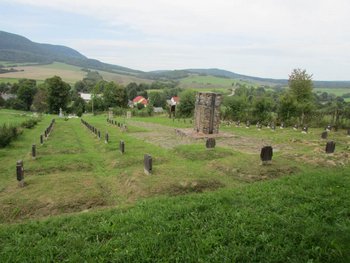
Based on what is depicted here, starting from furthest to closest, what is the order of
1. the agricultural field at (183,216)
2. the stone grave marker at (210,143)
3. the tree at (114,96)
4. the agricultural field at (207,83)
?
the agricultural field at (207,83), the tree at (114,96), the stone grave marker at (210,143), the agricultural field at (183,216)

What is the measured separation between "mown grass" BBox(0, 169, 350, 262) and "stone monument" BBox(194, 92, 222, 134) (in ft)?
58.7

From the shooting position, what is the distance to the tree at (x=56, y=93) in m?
61.5

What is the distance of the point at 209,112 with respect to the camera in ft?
82.8

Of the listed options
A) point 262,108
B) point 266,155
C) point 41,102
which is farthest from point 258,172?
point 41,102

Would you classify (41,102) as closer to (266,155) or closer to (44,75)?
(266,155)

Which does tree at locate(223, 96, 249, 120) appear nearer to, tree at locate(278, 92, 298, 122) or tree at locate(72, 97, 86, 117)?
tree at locate(278, 92, 298, 122)

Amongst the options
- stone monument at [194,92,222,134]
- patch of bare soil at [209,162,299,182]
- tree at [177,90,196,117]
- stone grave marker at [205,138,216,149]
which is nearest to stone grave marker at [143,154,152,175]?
patch of bare soil at [209,162,299,182]

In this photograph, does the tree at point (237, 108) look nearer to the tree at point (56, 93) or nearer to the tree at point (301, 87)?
the tree at point (301, 87)

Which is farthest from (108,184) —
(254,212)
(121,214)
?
(254,212)

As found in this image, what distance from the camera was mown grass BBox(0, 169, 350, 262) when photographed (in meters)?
4.81

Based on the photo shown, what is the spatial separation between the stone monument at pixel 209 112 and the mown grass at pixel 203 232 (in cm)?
1790

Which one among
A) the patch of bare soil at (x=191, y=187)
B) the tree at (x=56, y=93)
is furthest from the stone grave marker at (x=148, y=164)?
the tree at (x=56, y=93)

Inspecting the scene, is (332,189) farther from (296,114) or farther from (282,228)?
(296,114)

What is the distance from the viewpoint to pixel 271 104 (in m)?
36.0
